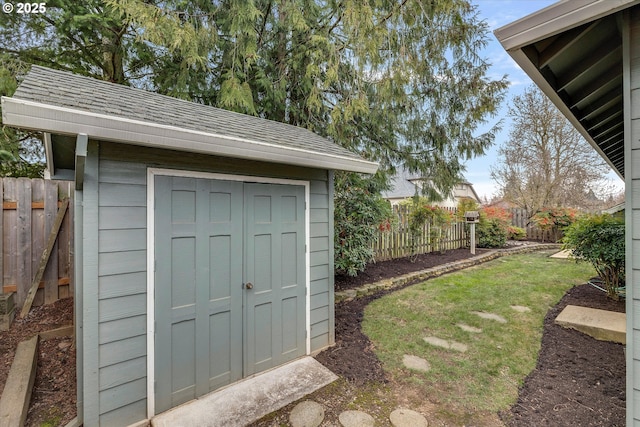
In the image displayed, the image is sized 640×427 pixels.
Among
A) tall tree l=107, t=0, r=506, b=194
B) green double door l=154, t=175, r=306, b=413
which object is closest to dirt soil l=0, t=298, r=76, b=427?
green double door l=154, t=175, r=306, b=413

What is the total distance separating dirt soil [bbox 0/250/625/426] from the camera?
227cm

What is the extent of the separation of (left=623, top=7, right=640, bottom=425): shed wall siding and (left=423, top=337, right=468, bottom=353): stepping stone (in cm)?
189

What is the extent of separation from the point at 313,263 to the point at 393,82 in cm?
303

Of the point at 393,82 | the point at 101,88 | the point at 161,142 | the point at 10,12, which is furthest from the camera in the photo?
the point at 10,12

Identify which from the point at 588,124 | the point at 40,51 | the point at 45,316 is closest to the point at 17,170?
the point at 40,51

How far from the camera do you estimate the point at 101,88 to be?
2.82 m

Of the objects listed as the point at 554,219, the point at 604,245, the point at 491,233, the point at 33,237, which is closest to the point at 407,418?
the point at 604,245

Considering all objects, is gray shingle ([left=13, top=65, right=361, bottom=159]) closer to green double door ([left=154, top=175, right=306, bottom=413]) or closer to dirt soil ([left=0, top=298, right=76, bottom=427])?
green double door ([left=154, top=175, right=306, bottom=413])

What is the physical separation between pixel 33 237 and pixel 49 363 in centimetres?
192

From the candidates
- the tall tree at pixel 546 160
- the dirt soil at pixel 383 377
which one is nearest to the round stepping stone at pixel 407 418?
the dirt soil at pixel 383 377

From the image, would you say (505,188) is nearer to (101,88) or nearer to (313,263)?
(313,263)

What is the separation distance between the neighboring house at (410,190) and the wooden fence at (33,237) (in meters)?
6.03

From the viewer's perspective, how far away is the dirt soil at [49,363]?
2.32 meters

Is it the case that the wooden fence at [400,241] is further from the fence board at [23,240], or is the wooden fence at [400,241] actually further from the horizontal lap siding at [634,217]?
the fence board at [23,240]
